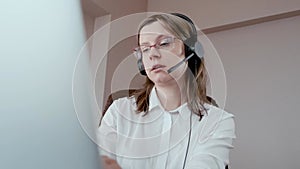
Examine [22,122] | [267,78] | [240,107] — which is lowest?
[240,107]

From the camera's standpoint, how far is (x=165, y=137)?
981 mm

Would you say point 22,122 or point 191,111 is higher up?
point 22,122

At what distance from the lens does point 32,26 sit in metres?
0.38

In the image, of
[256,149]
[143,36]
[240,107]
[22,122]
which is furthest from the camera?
[240,107]

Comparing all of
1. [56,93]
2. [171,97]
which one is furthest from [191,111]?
[56,93]

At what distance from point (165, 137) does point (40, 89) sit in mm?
646

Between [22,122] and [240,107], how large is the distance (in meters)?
2.19

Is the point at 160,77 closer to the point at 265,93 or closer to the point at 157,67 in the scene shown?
the point at 157,67

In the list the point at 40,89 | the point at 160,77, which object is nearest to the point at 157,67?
the point at 160,77

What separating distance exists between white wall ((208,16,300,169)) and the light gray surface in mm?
2007

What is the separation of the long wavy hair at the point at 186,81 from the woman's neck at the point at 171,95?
2cm

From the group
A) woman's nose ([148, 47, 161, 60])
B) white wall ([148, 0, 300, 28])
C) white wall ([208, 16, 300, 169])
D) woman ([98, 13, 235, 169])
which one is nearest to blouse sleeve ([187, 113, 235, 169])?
woman ([98, 13, 235, 169])

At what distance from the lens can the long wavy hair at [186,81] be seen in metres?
1.04

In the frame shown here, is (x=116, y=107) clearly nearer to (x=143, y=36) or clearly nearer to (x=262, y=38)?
(x=143, y=36)
